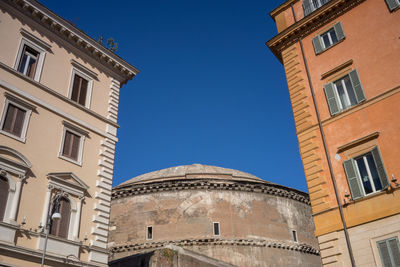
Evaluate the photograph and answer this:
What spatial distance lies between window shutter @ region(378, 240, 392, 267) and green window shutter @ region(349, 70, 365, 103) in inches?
164

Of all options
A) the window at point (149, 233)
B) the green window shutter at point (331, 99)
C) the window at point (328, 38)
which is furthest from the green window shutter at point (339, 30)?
the window at point (149, 233)

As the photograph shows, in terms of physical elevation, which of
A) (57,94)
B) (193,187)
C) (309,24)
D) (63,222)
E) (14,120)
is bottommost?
(63,222)

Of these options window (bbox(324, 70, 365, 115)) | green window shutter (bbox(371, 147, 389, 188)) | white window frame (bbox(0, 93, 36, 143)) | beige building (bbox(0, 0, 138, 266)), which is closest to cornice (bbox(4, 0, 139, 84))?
beige building (bbox(0, 0, 138, 266))

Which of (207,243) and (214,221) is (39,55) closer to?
(207,243)

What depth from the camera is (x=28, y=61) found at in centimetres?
1340

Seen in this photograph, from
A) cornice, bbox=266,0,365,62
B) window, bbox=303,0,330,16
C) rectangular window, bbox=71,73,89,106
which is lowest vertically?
rectangular window, bbox=71,73,89,106

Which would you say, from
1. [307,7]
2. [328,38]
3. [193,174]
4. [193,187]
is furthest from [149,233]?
[328,38]

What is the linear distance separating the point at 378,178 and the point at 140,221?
19.2 m

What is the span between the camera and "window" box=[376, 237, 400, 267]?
939 centimetres

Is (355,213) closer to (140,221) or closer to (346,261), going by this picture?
(346,261)

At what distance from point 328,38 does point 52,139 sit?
9.90 meters

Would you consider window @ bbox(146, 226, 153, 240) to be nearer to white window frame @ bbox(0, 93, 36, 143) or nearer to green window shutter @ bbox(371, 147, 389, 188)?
white window frame @ bbox(0, 93, 36, 143)

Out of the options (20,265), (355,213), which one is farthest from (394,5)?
(20,265)

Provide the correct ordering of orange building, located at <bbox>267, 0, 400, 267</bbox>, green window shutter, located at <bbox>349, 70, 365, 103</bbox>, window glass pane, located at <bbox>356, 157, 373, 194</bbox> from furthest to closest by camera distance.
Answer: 1. green window shutter, located at <bbox>349, 70, 365, 103</bbox>
2. window glass pane, located at <bbox>356, 157, 373, 194</bbox>
3. orange building, located at <bbox>267, 0, 400, 267</bbox>
